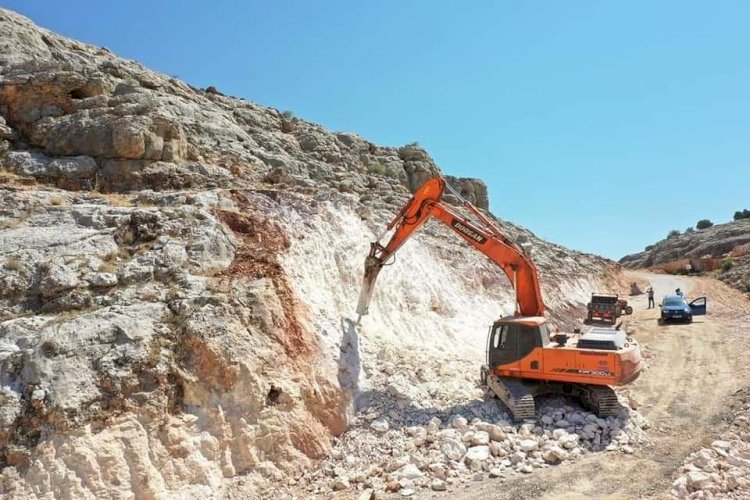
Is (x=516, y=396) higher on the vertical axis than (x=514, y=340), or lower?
lower

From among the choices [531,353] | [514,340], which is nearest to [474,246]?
[514,340]

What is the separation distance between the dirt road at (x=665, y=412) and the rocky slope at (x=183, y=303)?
1.17 m

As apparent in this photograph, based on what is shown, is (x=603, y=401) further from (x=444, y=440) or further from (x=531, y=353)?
(x=444, y=440)

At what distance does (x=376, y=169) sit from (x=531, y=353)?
1756 centimetres

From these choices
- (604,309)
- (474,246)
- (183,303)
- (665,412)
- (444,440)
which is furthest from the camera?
(604,309)

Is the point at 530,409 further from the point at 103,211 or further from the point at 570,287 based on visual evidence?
the point at 570,287

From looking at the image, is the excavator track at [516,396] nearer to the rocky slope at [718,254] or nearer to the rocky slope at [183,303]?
the rocky slope at [183,303]

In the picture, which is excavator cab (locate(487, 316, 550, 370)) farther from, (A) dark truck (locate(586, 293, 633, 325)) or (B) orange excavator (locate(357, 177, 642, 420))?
(A) dark truck (locate(586, 293, 633, 325))

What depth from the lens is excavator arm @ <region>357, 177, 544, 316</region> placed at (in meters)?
14.0

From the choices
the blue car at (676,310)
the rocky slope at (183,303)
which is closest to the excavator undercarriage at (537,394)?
the rocky slope at (183,303)

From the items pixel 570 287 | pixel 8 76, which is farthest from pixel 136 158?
pixel 570 287

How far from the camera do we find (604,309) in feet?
77.6

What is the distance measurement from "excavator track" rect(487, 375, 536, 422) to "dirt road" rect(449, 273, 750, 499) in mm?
1593

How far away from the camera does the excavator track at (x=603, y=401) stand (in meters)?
11.9
